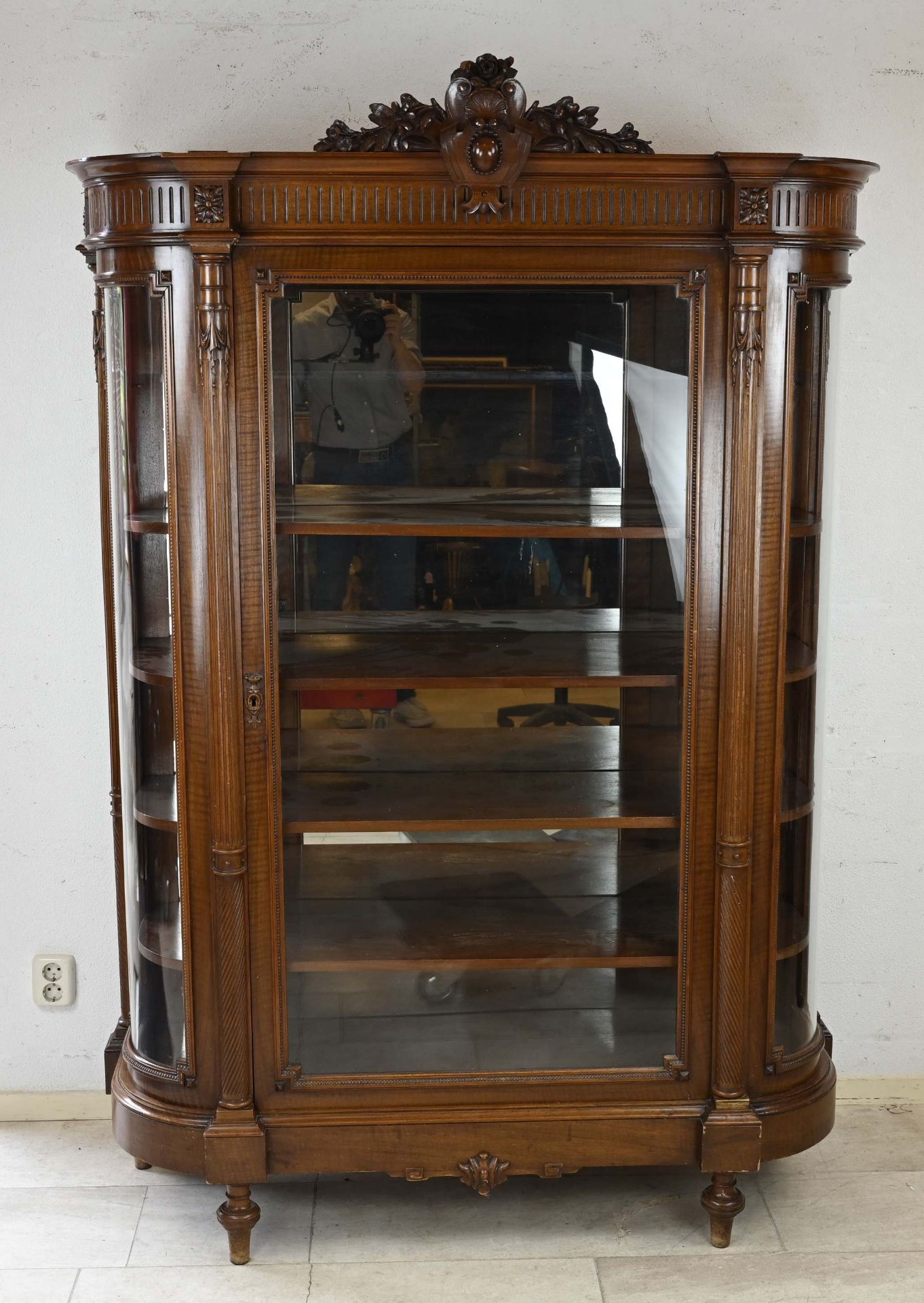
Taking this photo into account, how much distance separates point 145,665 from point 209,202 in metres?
0.76

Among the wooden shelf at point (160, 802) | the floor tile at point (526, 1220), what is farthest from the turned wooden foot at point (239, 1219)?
the wooden shelf at point (160, 802)

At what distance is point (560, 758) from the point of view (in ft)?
7.75

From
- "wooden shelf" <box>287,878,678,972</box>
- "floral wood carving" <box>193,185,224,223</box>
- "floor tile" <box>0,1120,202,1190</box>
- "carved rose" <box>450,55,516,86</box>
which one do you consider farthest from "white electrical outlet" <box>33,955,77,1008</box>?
"carved rose" <box>450,55,516,86</box>

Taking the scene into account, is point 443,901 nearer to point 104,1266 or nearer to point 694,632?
point 694,632

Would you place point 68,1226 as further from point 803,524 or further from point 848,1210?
point 803,524

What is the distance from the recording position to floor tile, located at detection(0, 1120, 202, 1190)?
264cm

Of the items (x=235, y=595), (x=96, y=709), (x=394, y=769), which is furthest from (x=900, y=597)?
(x=96, y=709)

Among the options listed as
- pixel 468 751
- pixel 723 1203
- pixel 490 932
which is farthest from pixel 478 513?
pixel 723 1203

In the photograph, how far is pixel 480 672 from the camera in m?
2.30

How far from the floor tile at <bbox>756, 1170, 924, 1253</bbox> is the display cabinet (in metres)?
0.18

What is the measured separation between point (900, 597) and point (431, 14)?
4.81 feet

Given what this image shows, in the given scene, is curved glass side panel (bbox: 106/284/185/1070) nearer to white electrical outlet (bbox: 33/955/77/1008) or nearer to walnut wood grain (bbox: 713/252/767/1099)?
white electrical outlet (bbox: 33/955/77/1008)

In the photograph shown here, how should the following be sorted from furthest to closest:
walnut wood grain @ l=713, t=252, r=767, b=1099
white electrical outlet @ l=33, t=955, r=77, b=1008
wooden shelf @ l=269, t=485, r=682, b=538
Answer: white electrical outlet @ l=33, t=955, r=77, b=1008 < wooden shelf @ l=269, t=485, r=682, b=538 < walnut wood grain @ l=713, t=252, r=767, b=1099

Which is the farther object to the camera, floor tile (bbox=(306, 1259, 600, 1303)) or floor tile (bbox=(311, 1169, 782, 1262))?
floor tile (bbox=(311, 1169, 782, 1262))
